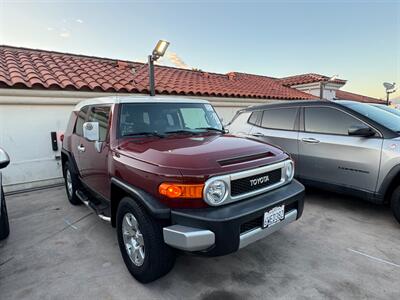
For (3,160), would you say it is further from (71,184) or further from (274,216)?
(274,216)

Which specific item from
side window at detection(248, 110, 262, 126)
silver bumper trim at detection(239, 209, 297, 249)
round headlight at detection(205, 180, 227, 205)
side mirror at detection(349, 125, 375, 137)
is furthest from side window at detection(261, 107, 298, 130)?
round headlight at detection(205, 180, 227, 205)

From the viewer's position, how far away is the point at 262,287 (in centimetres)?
254

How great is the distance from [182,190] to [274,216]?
99 centimetres

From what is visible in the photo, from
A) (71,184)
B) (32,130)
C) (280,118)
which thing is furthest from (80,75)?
(280,118)

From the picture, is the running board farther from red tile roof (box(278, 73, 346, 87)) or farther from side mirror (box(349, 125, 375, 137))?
red tile roof (box(278, 73, 346, 87))

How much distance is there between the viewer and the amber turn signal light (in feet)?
7.32

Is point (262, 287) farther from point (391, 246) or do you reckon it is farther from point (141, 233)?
point (391, 246)

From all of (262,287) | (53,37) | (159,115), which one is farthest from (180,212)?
(53,37)

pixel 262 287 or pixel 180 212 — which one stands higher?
pixel 180 212

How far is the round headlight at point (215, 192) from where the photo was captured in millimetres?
2252

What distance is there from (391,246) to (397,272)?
605mm

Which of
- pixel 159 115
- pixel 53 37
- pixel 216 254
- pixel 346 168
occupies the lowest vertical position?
pixel 216 254

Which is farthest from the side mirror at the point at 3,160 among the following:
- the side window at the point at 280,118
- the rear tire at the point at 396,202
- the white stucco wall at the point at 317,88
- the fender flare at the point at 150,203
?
the white stucco wall at the point at 317,88

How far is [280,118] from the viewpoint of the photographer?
207 inches
